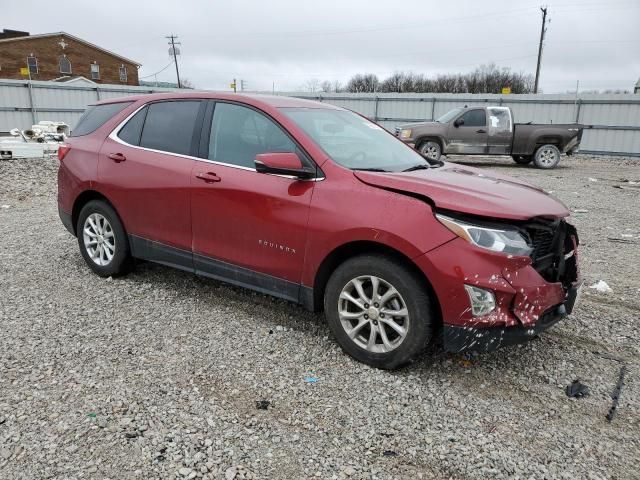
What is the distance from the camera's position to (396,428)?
9.09ft

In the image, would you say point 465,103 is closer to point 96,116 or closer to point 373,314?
point 96,116

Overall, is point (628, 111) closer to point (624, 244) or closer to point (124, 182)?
point (624, 244)

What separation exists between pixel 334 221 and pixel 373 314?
662 mm

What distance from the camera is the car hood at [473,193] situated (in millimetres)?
2945

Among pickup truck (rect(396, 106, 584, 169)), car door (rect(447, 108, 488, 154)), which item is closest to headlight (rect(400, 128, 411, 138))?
pickup truck (rect(396, 106, 584, 169))

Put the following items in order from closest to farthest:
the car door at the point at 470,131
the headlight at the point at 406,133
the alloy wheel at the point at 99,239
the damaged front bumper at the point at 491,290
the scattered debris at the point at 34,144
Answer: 1. the damaged front bumper at the point at 491,290
2. the alloy wheel at the point at 99,239
3. the scattered debris at the point at 34,144
4. the car door at the point at 470,131
5. the headlight at the point at 406,133

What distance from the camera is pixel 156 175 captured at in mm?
4277

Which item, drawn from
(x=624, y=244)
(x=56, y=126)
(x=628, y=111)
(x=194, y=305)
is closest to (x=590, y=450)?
(x=194, y=305)

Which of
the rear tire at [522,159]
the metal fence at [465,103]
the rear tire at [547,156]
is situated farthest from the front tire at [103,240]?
the metal fence at [465,103]

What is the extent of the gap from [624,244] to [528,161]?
10869 millimetres

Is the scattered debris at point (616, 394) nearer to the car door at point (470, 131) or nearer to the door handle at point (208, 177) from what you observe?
the door handle at point (208, 177)

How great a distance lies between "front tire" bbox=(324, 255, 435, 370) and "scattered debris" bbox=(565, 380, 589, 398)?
37.5 inches

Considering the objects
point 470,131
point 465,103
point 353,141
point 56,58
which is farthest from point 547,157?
point 56,58

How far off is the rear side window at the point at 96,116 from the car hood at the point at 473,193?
2.84 metres
